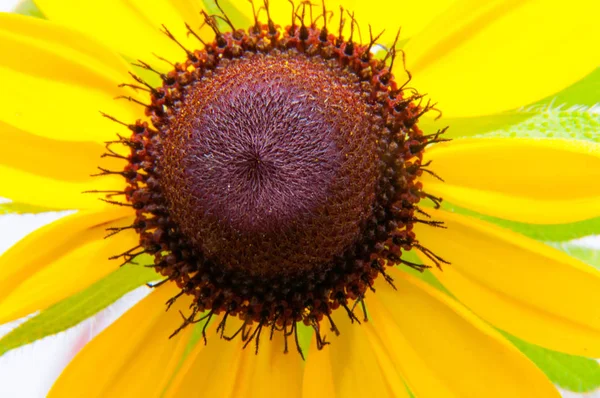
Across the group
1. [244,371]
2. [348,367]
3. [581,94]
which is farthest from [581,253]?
[244,371]

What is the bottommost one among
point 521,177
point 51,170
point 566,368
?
point 566,368

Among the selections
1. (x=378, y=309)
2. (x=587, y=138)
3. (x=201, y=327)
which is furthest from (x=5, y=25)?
(x=587, y=138)

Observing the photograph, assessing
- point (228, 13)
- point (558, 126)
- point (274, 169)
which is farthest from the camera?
point (228, 13)

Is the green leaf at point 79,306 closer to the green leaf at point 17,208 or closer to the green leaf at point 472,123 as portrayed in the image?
the green leaf at point 17,208

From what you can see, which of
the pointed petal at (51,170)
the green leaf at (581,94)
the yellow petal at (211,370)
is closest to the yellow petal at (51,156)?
the pointed petal at (51,170)

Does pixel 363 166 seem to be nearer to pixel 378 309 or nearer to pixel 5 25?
pixel 378 309

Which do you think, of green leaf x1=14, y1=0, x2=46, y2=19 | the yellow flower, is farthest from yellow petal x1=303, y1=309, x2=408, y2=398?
green leaf x1=14, y1=0, x2=46, y2=19

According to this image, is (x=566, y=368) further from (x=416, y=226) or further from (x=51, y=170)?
(x=51, y=170)

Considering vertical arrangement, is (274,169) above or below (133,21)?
below
